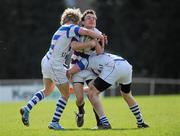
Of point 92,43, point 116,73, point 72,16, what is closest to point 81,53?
point 92,43

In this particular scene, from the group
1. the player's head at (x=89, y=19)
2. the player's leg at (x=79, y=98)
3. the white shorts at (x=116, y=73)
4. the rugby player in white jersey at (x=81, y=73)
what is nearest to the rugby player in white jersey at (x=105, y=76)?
the white shorts at (x=116, y=73)

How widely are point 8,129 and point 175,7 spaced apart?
1510 inches

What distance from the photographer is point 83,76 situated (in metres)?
12.9

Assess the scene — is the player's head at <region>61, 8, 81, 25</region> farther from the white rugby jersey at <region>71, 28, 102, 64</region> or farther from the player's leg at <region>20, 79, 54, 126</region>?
the player's leg at <region>20, 79, 54, 126</region>

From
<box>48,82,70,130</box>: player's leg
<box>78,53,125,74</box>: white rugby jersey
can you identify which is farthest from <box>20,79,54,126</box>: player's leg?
<box>78,53,125,74</box>: white rugby jersey

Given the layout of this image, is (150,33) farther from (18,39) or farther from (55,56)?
(55,56)

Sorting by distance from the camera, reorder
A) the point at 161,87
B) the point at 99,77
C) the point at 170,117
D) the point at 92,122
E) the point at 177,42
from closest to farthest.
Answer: the point at 99,77, the point at 92,122, the point at 170,117, the point at 161,87, the point at 177,42

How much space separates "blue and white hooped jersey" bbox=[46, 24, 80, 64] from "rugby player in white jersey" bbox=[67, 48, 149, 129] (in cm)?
34

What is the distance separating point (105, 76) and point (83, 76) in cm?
51

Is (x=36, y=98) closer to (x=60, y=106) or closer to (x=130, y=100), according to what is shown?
(x=60, y=106)

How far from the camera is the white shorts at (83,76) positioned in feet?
42.1

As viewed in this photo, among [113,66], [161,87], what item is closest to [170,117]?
[113,66]

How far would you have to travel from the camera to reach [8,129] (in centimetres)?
1265

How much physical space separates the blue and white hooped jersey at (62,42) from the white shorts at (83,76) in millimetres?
385
